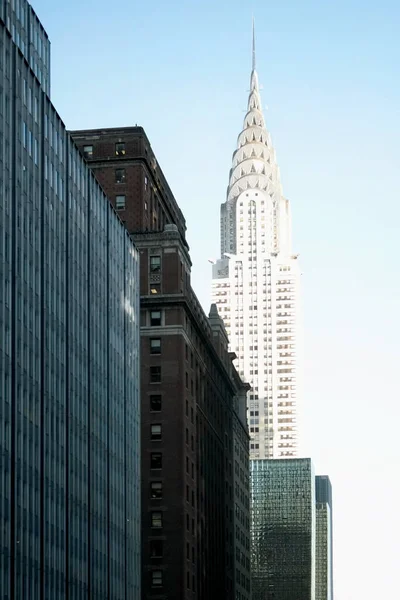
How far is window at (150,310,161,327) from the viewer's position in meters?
169

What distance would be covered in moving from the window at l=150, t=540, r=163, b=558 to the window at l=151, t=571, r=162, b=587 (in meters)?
1.99

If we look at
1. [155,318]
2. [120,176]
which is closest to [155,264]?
[155,318]

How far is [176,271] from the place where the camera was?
17125cm

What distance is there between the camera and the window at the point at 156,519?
532 ft

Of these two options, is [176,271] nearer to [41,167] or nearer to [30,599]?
[41,167]

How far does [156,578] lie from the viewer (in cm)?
16025

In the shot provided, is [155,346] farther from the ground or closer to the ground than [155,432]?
farther from the ground

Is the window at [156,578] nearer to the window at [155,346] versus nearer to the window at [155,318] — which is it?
the window at [155,346]

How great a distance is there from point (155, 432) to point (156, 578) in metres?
17.4

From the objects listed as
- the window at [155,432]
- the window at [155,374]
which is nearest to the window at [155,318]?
the window at [155,374]

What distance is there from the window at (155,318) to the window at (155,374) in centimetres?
562

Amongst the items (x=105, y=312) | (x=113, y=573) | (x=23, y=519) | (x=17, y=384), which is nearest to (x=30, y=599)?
(x=23, y=519)

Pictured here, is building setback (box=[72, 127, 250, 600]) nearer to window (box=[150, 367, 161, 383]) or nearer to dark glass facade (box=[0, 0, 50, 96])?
window (box=[150, 367, 161, 383])

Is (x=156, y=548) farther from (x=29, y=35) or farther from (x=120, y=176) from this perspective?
(x=29, y=35)
